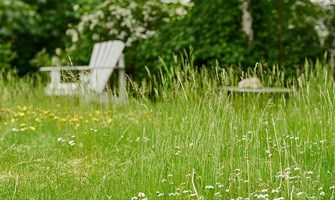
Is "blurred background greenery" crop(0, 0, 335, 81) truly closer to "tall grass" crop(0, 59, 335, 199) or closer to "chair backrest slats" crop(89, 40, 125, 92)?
"chair backrest slats" crop(89, 40, 125, 92)

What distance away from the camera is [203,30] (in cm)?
764

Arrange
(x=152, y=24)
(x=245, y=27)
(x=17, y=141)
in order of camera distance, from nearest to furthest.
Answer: (x=17, y=141) < (x=245, y=27) < (x=152, y=24)

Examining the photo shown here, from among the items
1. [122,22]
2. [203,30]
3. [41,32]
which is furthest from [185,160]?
[41,32]

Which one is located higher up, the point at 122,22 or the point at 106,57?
the point at 122,22

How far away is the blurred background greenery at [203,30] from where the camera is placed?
24.5 feet

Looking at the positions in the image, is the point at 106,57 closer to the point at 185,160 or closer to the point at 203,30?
the point at 203,30

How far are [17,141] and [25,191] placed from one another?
1409mm

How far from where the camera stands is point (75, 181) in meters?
3.21

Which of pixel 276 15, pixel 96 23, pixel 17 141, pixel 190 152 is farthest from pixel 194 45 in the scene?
pixel 190 152

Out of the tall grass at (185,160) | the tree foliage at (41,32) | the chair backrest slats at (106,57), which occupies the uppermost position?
the tree foliage at (41,32)

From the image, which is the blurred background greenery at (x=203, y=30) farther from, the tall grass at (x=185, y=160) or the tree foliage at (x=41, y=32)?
the tall grass at (x=185, y=160)

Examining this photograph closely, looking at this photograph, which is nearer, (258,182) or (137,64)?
(258,182)

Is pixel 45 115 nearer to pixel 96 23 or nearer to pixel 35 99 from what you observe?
pixel 35 99

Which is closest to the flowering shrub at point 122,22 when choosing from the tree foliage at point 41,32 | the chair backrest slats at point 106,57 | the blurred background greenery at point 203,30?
the blurred background greenery at point 203,30
